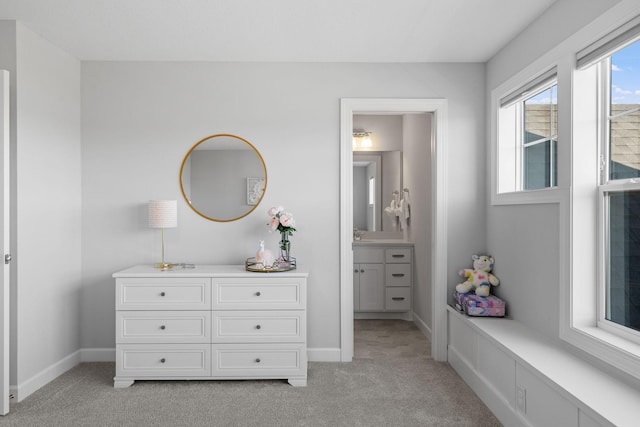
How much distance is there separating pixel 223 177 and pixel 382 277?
2.32 metres

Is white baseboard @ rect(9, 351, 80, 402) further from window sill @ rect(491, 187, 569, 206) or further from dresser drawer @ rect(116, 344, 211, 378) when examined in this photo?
window sill @ rect(491, 187, 569, 206)

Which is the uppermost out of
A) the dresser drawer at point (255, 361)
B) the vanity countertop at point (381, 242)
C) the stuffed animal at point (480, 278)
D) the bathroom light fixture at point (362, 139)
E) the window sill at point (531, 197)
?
the bathroom light fixture at point (362, 139)

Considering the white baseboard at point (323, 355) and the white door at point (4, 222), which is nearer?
the white door at point (4, 222)

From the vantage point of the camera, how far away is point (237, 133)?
143 inches

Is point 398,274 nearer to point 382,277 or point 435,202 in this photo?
point 382,277

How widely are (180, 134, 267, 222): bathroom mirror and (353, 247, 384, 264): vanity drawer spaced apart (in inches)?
69.8

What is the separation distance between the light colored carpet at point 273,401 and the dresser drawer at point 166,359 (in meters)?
0.09

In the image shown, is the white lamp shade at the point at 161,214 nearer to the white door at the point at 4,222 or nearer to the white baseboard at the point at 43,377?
the white door at the point at 4,222

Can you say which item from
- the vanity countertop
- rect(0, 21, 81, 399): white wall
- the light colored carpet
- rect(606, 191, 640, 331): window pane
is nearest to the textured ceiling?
rect(0, 21, 81, 399): white wall

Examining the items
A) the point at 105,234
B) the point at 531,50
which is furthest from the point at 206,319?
the point at 531,50

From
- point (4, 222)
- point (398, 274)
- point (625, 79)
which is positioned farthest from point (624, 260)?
point (4, 222)

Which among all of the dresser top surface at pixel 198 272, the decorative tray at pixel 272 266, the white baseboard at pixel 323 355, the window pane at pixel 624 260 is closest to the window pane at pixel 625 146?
the window pane at pixel 624 260

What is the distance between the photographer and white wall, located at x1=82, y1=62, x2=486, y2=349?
3623 mm

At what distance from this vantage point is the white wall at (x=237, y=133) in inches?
143
